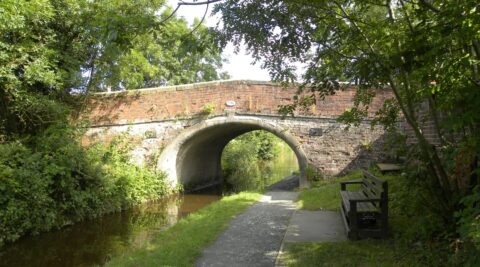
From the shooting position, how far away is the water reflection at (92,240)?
7070 mm

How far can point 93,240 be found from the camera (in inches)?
324

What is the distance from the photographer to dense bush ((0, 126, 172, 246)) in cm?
819

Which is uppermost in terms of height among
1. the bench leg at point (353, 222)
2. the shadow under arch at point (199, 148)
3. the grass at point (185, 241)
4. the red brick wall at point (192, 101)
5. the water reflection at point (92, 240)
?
the red brick wall at point (192, 101)

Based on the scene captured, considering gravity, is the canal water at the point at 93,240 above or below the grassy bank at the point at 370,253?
below

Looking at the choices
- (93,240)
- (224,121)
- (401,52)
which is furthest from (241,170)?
(401,52)

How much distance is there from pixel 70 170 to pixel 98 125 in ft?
12.9

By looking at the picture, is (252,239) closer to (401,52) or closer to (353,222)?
(353,222)

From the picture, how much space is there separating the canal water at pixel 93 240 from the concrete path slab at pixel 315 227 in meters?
2.92

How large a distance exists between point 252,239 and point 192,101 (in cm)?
779

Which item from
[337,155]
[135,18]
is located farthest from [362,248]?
[337,155]

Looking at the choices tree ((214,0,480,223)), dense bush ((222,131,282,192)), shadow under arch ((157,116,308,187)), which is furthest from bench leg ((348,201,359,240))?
dense bush ((222,131,282,192))

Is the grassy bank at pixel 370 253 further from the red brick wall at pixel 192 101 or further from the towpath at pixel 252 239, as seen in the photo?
the red brick wall at pixel 192 101

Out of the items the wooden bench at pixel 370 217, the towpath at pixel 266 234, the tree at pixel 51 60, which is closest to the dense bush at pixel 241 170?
the tree at pixel 51 60

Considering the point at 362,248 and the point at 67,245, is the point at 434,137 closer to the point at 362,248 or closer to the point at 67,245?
the point at 362,248
